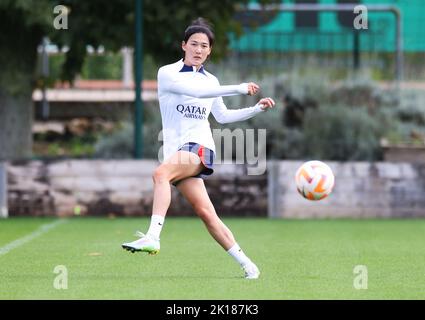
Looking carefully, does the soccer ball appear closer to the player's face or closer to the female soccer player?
the female soccer player

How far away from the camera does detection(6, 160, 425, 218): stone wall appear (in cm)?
1842

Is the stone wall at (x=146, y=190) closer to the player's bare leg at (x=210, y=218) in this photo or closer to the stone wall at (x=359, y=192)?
the stone wall at (x=359, y=192)

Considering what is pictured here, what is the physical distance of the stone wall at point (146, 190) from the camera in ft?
60.4

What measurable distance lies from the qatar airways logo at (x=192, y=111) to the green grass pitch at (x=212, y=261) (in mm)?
1303

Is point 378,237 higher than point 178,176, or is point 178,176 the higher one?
point 178,176

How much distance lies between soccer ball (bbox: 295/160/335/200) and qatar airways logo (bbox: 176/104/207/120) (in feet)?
6.32

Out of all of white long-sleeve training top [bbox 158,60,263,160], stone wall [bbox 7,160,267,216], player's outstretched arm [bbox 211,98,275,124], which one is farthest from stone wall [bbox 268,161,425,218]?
white long-sleeve training top [bbox 158,60,263,160]

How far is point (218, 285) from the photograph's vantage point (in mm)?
9508

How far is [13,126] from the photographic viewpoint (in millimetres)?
21766

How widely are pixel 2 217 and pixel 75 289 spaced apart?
944 cm

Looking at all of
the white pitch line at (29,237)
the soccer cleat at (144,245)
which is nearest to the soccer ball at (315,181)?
the soccer cleat at (144,245)

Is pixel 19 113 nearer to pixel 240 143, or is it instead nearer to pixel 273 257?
pixel 240 143

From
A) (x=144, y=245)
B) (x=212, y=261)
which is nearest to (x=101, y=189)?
(x=212, y=261)
